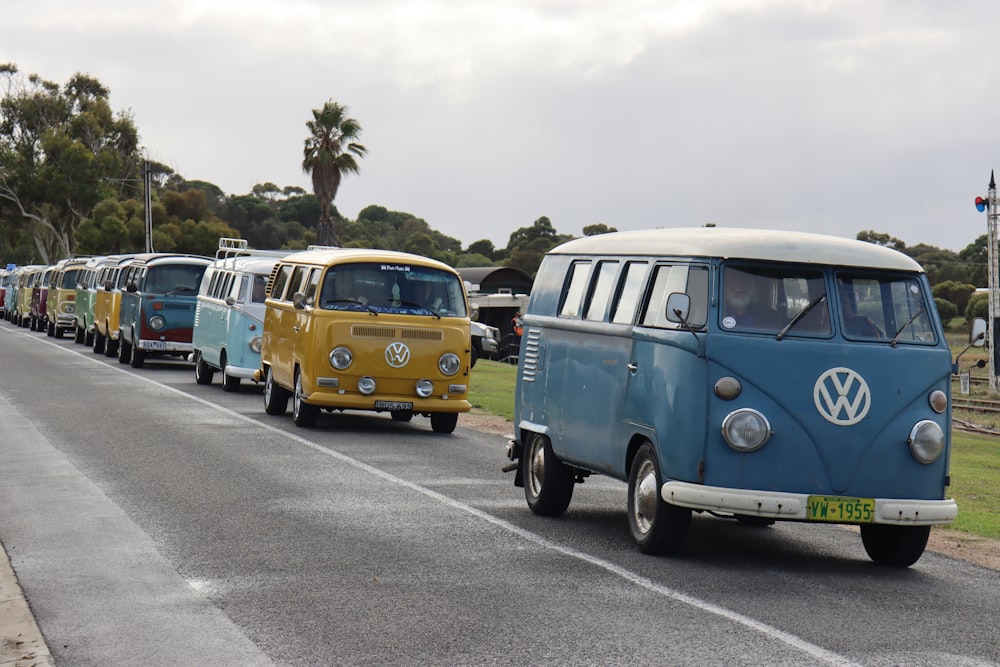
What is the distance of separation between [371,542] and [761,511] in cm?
267

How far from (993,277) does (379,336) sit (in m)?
29.2

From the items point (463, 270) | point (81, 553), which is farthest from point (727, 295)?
point (463, 270)

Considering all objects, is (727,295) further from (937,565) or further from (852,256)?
(937,565)

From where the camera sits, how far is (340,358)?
17.8 m

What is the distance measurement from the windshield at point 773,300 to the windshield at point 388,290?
9044mm

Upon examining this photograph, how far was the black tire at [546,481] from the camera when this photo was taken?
11344 millimetres

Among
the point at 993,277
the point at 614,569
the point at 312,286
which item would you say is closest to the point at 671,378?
the point at 614,569

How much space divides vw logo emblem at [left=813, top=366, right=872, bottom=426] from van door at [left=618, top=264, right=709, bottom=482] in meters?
0.73

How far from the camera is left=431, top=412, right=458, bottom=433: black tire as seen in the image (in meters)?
19.0

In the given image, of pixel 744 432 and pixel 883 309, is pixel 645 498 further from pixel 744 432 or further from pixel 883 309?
pixel 883 309

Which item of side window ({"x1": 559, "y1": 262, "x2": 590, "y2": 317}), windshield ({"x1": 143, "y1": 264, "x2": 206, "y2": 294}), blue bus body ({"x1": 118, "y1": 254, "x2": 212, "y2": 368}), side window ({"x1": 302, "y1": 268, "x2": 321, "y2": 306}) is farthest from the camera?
windshield ({"x1": 143, "y1": 264, "x2": 206, "y2": 294})

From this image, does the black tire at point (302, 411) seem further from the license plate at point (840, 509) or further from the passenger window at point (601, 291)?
the license plate at point (840, 509)

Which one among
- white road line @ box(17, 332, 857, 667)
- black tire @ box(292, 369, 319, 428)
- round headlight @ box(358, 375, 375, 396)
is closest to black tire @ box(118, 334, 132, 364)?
black tire @ box(292, 369, 319, 428)

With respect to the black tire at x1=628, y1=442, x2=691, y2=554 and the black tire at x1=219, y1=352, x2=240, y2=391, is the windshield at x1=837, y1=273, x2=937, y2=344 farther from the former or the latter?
the black tire at x1=219, y1=352, x2=240, y2=391
